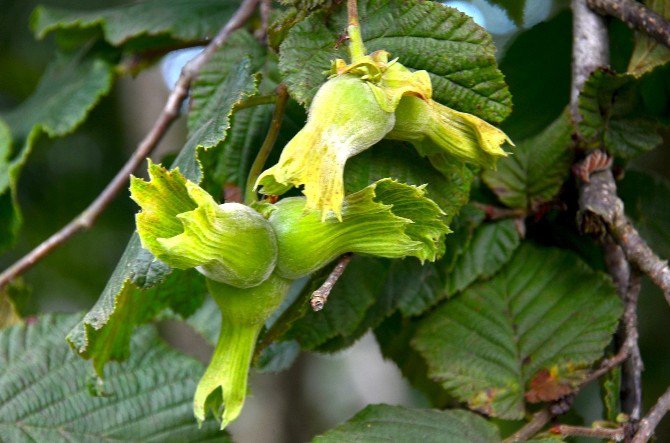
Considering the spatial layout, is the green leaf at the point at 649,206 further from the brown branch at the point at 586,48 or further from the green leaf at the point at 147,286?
the green leaf at the point at 147,286

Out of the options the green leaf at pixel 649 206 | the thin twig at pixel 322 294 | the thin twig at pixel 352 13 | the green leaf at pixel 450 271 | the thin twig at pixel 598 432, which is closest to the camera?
the thin twig at pixel 322 294

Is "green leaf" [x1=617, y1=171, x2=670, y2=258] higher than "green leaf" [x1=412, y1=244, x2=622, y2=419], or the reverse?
"green leaf" [x1=617, y1=171, x2=670, y2=258]

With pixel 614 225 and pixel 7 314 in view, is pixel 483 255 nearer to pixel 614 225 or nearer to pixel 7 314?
pixel 614 225

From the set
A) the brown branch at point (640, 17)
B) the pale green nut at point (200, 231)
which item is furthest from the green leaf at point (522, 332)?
the pale green nut at point (200, 231)

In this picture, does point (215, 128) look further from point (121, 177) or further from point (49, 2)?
point (49, 2)

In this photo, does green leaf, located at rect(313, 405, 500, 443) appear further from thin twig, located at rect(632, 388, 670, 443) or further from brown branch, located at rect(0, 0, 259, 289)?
brown branch, located at rect(0, 0, 259, 289)

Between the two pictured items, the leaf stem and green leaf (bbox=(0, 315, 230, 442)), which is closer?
the leaf stem

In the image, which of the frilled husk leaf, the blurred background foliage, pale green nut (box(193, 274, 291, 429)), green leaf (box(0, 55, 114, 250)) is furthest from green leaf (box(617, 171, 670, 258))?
green leaf (box(0, 55, 114, 250))

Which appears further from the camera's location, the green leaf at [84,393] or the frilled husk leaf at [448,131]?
the green leaf at [84,393]
